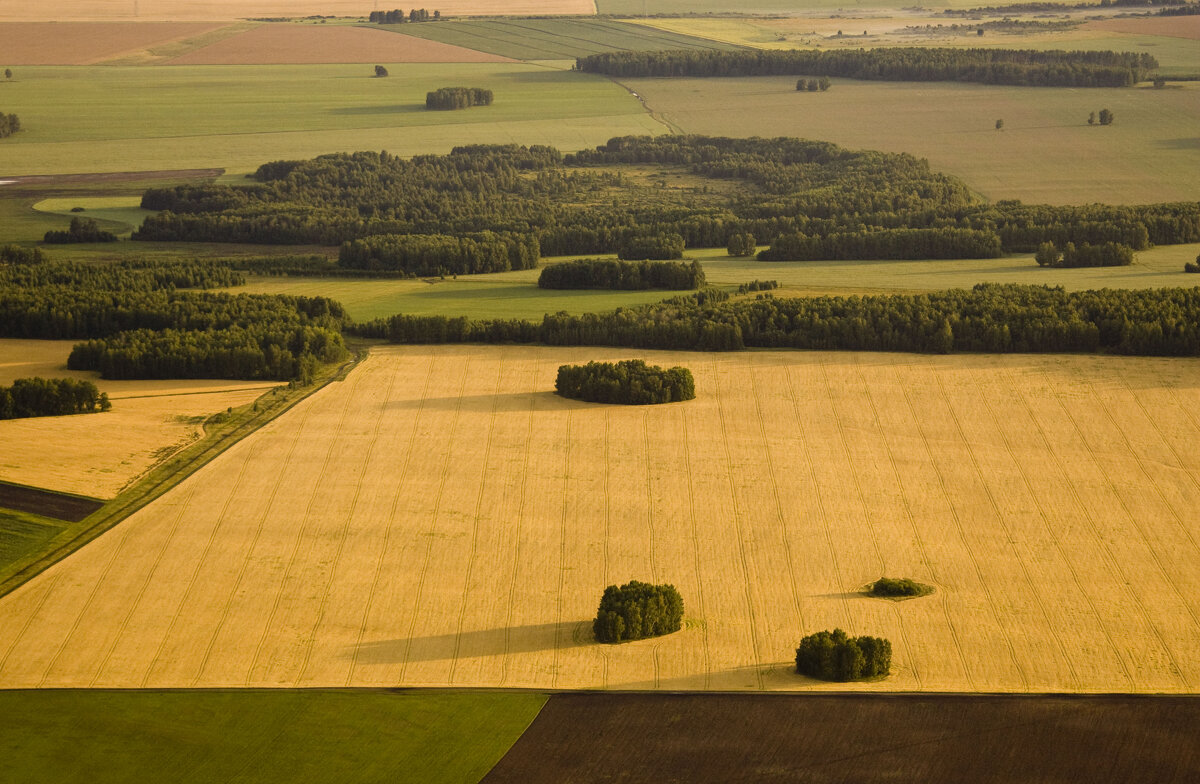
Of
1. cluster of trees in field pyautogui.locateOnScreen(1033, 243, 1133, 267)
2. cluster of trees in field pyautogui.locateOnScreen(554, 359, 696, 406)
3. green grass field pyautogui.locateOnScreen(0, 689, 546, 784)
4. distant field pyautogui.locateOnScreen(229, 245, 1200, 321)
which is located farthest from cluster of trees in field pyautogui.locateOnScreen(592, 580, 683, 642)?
cluster of trees in field pyautogui.locateOnScreen(1033, 243, 1133, 267)

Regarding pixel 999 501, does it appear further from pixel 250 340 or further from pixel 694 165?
pixel 694 165

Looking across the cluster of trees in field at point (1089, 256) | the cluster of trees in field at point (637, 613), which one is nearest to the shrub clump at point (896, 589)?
the cluster of trees in field at point (637, 613)

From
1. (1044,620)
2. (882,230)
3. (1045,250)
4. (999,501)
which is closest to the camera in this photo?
(1044,620)

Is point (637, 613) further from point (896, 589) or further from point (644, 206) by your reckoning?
point (644, 206)

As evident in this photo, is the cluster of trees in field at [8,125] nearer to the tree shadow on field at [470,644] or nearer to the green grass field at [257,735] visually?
the green grass field at [257,735]

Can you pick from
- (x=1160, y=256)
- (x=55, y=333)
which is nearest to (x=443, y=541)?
(x=55, y=333)

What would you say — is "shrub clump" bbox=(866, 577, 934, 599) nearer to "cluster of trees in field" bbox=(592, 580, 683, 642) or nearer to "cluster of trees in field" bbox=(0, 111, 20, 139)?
"cluster of trees in field" bbox=(592, 580, 683, 642)
